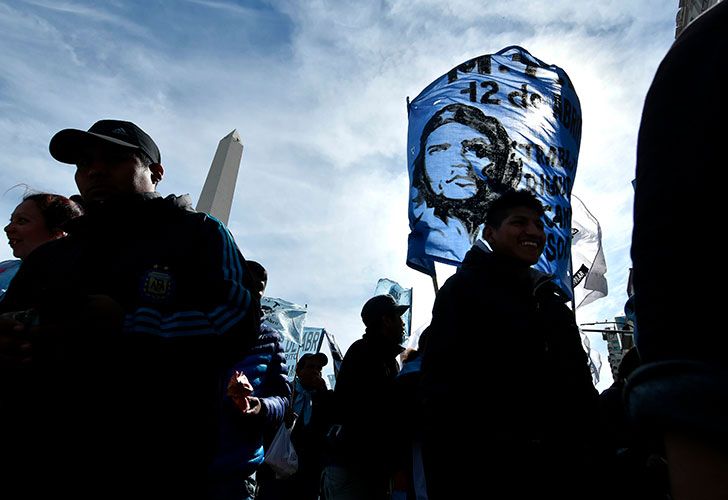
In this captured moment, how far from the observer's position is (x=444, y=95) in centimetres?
500

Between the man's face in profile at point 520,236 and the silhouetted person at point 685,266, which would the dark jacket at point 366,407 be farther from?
the silhouetted person at point 685,266

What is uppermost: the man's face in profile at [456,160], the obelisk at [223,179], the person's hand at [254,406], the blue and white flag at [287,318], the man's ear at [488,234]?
the obelisk at [223,179]

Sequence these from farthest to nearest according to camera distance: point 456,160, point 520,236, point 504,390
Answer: point 456,160
point 520,236
point 504,390

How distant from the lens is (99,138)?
2117 mm

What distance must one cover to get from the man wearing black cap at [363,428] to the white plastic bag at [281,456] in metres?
0.30

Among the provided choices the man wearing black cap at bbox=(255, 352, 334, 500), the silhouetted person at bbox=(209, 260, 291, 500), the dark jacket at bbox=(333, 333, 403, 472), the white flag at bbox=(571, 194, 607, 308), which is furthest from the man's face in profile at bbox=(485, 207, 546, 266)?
the white flag at bbox=(571, 194, 607, 308)

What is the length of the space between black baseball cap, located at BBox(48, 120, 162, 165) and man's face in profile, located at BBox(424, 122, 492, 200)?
2.76 metres

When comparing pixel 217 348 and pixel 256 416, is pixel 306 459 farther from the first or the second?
pixel 217 348

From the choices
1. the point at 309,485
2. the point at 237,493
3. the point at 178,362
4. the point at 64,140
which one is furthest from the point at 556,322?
the point at 309,485

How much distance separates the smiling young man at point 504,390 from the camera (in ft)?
5.84

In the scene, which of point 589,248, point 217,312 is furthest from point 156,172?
point 589,248

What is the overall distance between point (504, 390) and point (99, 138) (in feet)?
5.93

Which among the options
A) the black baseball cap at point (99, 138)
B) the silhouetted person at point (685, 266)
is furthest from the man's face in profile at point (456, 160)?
the silhouetted person at point (685, 266)

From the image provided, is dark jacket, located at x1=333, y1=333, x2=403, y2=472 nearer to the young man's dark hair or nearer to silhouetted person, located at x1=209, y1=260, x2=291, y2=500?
silhouetted person, located at x1=209, y1=260, x2=291, y2=500
